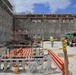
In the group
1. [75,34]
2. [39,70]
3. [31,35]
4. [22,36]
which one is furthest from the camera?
[31,35]

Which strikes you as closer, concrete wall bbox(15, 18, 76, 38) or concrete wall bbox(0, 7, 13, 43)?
concrete wall bbox(0, 7, 13, 43)

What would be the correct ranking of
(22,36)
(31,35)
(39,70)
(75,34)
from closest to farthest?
(39,70) < (75,34) < (22,36) < (31,35)

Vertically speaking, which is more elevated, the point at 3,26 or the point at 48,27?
the point at 48,27

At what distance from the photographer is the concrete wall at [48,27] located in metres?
56.4

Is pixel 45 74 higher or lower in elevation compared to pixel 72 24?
lower

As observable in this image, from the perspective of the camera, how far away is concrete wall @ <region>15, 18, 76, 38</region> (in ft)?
185

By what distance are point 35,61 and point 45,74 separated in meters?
1.03

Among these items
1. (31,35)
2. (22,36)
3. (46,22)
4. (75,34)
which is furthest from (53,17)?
(75,34)

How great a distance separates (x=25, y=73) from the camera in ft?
→ 27.4

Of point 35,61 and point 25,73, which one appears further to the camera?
point 35,61

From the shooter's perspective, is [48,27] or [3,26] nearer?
[3,26]

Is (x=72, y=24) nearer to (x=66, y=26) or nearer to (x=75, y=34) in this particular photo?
(x=66, y=26)

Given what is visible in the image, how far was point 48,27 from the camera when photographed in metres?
58.1

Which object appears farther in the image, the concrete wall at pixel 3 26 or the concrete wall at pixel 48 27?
the concrete wall at pixel 48 27
